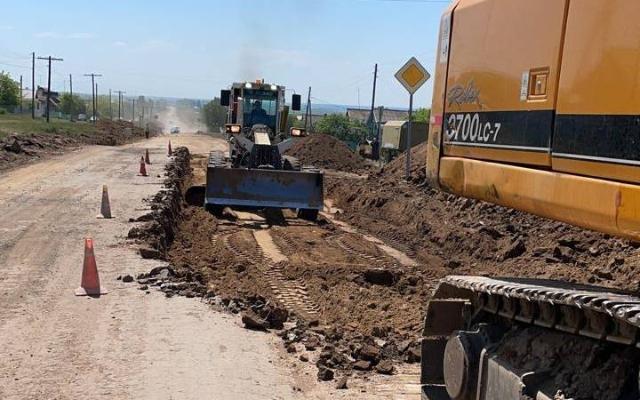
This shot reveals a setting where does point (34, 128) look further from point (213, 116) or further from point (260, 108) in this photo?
point (213, 116)

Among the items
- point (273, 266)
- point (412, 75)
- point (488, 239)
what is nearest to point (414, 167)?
point (412, 75)

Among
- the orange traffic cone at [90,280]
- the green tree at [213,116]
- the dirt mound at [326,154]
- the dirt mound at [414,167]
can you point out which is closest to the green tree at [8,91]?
the green tree at [213,116]

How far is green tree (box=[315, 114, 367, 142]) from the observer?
237 ft

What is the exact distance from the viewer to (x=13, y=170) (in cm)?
2522

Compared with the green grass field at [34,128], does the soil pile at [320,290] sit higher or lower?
higher

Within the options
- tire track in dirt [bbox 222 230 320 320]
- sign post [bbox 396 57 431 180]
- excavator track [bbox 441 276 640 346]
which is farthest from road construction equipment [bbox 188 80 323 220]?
excavator track [bbox 441 276 640 346]

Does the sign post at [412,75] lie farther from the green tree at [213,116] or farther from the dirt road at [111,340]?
the green tree at [213,116]

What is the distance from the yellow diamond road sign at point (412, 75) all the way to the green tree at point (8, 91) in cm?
10631

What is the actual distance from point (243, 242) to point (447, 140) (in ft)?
32.2

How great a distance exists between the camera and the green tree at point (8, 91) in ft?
365

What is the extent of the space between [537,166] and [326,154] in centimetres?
3415

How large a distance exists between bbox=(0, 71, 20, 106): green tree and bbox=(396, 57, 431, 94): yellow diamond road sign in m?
106

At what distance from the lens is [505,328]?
409 centimetres

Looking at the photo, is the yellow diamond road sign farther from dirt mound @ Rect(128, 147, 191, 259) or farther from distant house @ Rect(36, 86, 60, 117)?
distant house @ Rect(36, 86, 60, 117)
